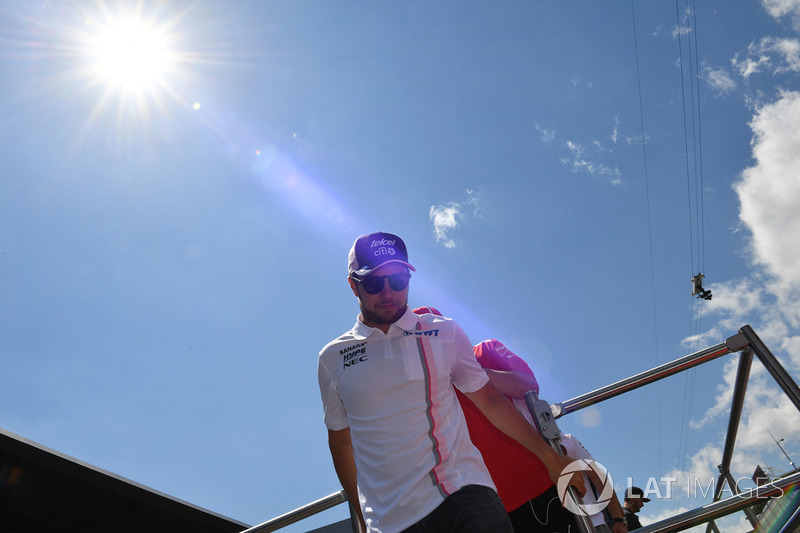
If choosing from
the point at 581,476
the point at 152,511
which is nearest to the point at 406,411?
the point at 581,476

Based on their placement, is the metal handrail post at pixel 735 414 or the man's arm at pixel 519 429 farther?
the metal handrail post at pixel 735 414

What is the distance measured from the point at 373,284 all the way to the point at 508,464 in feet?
3.16

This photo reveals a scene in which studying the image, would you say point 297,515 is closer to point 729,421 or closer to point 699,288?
point 729,421

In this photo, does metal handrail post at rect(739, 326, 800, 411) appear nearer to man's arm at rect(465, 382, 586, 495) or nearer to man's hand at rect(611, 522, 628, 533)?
man's arm at rect(465, 382, 586, 495)

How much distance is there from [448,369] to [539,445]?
1.20ft

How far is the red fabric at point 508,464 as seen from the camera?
6.61ft

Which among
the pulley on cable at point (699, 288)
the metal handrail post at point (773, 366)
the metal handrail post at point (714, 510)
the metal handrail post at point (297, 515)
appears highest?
the pulley on cable at point (699, 288)

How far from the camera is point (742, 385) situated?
7.02 ft

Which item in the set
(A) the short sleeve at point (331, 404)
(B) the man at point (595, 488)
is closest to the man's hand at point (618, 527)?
(B) the man at point (595, 488)

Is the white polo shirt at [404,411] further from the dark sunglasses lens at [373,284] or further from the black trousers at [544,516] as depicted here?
the black trousers at [544,516]

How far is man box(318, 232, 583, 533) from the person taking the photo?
1.39 metres

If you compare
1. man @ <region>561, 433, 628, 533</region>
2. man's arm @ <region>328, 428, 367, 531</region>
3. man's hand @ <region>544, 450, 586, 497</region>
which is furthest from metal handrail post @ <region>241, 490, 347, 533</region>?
man's hand @ <region>544, 450, 586, 497</region>

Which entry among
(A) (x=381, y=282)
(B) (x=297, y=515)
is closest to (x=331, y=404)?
(A) (x=381, y=282)

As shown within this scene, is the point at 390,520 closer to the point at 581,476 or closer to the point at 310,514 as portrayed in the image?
the point at 581,476
